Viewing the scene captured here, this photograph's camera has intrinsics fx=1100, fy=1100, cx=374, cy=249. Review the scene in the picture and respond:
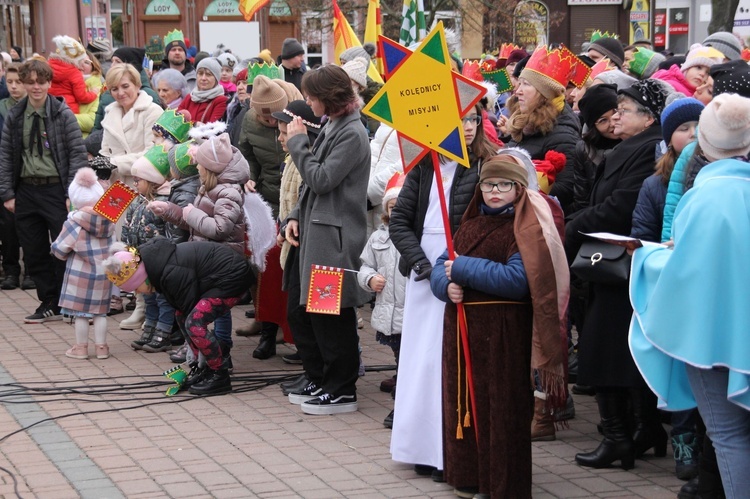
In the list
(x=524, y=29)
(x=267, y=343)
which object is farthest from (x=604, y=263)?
(x=524, y=29)

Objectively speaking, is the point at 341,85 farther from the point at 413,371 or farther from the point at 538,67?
the point at 413,371

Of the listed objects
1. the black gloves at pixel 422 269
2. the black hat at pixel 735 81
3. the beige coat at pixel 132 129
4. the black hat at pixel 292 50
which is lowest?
the black gloves at pixel 422 269

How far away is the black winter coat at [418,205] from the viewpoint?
5.53 m

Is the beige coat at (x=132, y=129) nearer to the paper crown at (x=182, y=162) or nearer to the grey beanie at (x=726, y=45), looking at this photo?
the paper crown at (x=182, y=162)

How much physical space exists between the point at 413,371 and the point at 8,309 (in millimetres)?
6240

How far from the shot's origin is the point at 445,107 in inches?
211

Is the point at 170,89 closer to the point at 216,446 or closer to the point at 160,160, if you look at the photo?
→ the point at 160,160

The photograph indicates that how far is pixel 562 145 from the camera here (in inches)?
269

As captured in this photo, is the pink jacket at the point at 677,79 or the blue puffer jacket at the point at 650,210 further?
the pink jacket at the point at 677,79

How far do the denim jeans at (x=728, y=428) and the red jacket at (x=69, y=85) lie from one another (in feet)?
30.5

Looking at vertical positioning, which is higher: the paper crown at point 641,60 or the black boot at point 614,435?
the paper crown at point 641,60

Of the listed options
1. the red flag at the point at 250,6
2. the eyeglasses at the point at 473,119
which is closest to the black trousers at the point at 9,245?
the red flag at the point at 250,6

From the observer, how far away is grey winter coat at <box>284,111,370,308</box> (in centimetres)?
677

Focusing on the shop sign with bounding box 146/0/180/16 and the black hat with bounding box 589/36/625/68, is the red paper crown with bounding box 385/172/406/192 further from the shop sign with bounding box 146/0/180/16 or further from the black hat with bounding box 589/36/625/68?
the shop sign with bounding box 146/0/180/16
